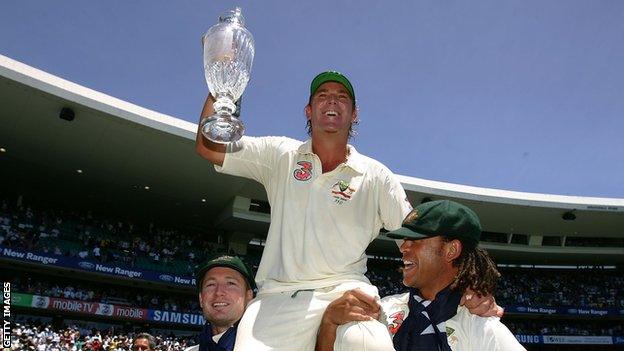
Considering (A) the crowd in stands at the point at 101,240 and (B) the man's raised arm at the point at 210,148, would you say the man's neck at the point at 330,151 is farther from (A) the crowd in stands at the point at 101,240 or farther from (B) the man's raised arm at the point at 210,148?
(A) the crowd in stands at the point at 101,240

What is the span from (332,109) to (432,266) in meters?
0.99

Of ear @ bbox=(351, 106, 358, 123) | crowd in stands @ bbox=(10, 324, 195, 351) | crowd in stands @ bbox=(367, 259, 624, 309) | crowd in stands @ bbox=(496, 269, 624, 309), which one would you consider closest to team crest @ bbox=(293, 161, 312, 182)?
ear @ bbox=(351, 106, 358, 123)

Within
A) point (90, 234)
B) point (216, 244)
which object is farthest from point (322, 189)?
point (216, 244)

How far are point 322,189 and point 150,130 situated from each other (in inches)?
753

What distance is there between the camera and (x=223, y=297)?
124 inches

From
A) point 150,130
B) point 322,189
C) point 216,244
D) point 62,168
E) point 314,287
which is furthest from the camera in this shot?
point 216,244

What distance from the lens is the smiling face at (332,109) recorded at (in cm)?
282

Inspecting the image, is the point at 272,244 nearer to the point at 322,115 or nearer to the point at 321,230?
the point at 321,230

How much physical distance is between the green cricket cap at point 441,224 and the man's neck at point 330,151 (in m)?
0.58

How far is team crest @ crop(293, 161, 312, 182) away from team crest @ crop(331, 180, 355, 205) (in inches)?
6.5

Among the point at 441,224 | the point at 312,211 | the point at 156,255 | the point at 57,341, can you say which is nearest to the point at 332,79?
the point at 312,211

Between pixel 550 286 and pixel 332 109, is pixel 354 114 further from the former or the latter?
pixel 550 286

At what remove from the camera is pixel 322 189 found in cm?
280

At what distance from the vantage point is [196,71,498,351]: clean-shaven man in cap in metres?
2.44
